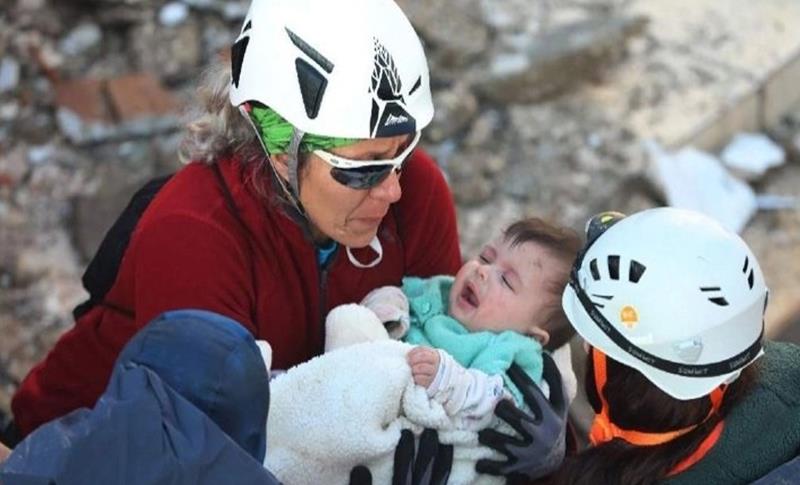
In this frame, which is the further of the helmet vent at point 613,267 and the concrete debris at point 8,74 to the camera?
the concrete debris at point 8,74

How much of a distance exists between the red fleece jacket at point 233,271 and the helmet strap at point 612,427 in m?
0.87

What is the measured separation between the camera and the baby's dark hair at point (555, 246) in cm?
329

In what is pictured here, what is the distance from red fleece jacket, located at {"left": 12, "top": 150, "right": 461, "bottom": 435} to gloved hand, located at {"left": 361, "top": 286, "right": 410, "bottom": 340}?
0.10 m

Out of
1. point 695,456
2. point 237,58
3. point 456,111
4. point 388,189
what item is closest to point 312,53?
point 237,58

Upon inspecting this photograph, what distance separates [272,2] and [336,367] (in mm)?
941

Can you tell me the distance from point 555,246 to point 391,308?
1.54 ft

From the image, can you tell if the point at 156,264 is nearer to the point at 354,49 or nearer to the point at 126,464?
the point at 354,49

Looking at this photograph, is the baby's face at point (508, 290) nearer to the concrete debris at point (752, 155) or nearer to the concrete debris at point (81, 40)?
the concrete debris at point (752, 155)

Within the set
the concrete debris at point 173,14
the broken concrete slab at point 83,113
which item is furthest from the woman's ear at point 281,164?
the concrete debris at point 173,14

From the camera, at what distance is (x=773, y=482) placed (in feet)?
8.55

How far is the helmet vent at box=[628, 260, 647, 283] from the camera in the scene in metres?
2.73

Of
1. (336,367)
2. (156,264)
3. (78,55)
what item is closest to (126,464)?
(336,367)

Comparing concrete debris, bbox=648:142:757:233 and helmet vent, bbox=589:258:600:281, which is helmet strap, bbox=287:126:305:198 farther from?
concrete debris, bbox=648:142:757:233

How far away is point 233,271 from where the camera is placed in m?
3.16
